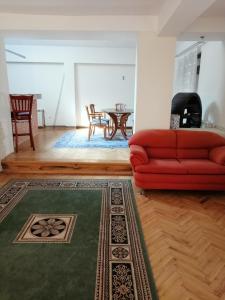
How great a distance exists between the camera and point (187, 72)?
5836 millimetres

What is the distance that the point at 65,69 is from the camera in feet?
22.9

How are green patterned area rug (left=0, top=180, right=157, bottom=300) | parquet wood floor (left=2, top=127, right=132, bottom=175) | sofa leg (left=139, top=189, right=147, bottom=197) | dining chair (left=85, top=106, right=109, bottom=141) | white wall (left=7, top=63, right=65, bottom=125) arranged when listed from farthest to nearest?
white wall (left=7, top=63, right=65, bottom=125)
dining chair (left=85, top=106, right=109, bottom=141)
parquet wood floor (left=2, top=127, right=132, bottom=175)
sofa leg (left=139, top=189, right=147, bottom=197)
green patterned area rug (left=0, top=180, right=157, bottom=300)

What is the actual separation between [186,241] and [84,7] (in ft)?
10.8

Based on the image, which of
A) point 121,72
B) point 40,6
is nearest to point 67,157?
point 40,6

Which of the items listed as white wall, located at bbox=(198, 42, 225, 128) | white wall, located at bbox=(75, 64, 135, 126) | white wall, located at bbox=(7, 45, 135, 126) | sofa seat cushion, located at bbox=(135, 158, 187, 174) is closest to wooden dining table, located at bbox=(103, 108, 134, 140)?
white wall, located at bbox=(198, 42, 225, 128)

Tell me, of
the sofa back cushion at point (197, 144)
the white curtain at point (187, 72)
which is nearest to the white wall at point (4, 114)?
the sofa back cushion at point (197, 144)

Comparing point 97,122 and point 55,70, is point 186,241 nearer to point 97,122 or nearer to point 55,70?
point 97,122

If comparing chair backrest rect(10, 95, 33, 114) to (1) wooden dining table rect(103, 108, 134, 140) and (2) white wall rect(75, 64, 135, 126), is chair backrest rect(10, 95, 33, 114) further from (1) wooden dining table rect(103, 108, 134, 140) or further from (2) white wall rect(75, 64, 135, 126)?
(2) white wall rect(75, 64, 135, 126)

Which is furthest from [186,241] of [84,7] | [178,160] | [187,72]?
[187,72]

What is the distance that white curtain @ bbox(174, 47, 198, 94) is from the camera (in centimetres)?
534

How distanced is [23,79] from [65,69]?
4.62 ft

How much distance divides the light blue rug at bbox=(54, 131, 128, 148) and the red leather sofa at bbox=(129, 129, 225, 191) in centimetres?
148

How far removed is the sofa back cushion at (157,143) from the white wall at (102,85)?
12.8ft

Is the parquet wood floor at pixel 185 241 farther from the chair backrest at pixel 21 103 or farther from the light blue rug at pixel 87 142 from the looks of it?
the chair backrest at pixel 21 103
